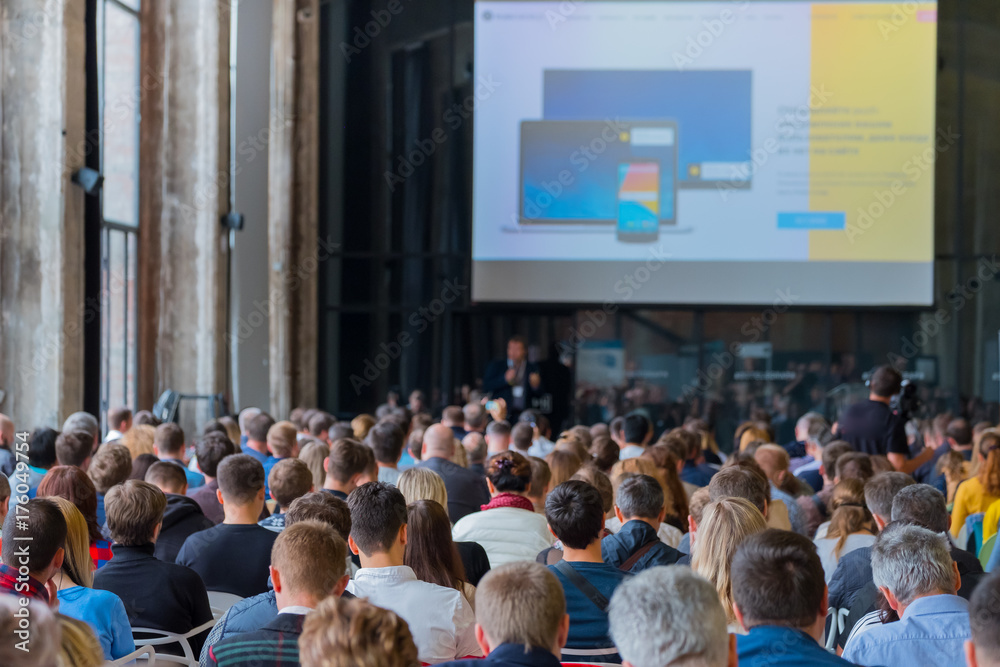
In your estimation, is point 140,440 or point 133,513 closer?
point 133,513

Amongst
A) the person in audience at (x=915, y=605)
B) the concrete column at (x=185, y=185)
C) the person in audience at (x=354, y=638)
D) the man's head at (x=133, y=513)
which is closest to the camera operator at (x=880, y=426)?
the person in audience at (x=915, y=605)

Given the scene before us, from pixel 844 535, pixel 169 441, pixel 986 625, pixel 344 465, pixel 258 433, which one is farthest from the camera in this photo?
pixel 258 433

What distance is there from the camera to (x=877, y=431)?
700 centimetres

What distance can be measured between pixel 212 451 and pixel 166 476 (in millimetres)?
928

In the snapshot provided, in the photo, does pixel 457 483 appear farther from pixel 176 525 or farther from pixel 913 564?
pixel 913 564

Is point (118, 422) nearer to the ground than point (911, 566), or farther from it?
nearer to the ground

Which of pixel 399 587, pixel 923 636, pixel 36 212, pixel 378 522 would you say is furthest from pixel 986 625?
pixel 36 212

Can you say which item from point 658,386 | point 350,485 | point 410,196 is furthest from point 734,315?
point 350,485

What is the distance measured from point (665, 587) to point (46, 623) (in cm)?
109

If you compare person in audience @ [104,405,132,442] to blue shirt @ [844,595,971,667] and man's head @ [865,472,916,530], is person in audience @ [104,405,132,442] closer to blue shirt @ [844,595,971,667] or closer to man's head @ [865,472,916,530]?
man's head @ [865,472,916,530]

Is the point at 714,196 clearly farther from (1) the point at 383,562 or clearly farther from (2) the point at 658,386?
(1) the point at 383,562

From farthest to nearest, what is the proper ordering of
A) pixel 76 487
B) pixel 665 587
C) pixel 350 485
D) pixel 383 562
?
1. pixel 350 485
2. pixel 76 487
3. pixel 383 562
4. pixel 665 587

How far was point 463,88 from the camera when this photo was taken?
13.0 meters

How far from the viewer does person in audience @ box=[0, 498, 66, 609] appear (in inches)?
106
